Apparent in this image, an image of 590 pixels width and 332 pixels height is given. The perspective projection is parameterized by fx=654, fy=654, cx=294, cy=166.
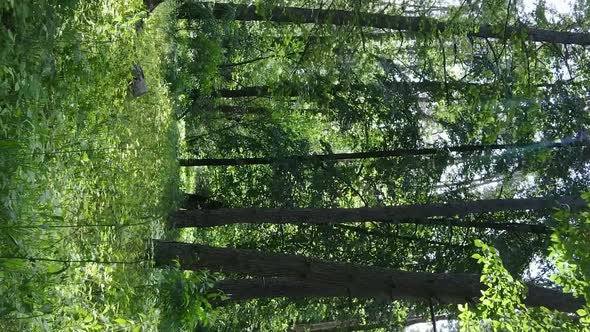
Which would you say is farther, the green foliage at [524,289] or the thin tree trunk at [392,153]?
the thin tree trunk at [392,153]

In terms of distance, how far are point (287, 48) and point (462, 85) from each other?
3781 millimetres

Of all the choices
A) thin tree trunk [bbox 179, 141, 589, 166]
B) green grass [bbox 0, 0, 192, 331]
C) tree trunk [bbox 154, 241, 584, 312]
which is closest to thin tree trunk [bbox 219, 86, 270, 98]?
thin tree trunk [bbox 179, 141, 589, 166]

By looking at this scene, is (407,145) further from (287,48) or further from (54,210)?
(54,210)

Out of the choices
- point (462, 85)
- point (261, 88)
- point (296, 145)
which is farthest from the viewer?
point (261, 88)

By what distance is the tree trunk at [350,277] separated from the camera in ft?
26.4

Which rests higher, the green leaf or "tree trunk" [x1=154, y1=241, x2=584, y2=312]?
"tree trunk" [x1=154, y1=241, x2=584, y2=312]

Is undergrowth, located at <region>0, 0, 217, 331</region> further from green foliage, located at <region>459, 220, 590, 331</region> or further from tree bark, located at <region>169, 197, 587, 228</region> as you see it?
green foliage, located at <region>459, 220, 590, 331</region>

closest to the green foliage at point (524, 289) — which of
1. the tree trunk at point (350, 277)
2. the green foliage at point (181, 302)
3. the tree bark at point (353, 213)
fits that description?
the tree trunk at point (350, 277)

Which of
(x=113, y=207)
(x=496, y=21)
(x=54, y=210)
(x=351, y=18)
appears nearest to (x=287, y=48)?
(x=351, y=18)

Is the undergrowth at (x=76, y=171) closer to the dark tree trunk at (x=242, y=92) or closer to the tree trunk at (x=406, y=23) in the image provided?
the tree trunk at (x=406, y=23)

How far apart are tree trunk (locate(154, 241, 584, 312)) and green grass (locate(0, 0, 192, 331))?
75 cm

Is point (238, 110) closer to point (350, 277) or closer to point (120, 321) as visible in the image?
point (350, 277)

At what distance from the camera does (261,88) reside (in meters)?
14.6

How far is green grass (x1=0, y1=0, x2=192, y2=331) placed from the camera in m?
4.46
